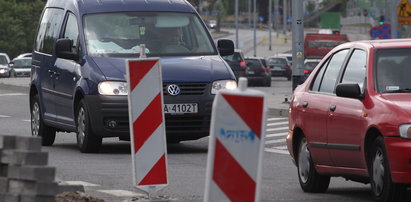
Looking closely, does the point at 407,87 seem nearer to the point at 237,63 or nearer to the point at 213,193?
the point at 213,193

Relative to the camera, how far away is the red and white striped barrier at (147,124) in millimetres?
10438

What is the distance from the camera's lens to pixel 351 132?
11.8 m

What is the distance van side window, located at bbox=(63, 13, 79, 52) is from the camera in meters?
18.2

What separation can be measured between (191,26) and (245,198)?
11.2 meters

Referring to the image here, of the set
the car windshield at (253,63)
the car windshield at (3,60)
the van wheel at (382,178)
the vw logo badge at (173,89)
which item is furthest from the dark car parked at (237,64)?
the van wheel at (382,178)

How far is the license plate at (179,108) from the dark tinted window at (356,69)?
16.0ft

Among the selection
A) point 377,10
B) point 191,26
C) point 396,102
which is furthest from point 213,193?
point 377,10

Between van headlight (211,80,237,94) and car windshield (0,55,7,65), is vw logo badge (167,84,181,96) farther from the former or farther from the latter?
car windshield (0,55,7,65)

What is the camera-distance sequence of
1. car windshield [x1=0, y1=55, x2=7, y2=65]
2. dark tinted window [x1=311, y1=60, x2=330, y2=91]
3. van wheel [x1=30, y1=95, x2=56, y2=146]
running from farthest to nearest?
car windshield [x1=0, y1=55, x2=7, y2=65], van wheel [x1=30, y1=95, x2=56, y2=146], dark tinted window [x1=311, y1=60, x2=330, y2=91]

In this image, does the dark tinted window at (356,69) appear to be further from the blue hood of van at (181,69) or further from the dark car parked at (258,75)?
the dark car parked at (258,75)

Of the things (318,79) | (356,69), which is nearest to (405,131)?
(356,69)

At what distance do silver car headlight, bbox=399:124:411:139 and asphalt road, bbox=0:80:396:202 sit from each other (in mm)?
1308

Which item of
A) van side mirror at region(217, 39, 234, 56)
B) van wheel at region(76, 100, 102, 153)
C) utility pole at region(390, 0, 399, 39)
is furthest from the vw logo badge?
utility pole at region(390, 0, 399, 39)

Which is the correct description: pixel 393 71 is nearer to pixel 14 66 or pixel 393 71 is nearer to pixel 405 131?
pixel 405 131
